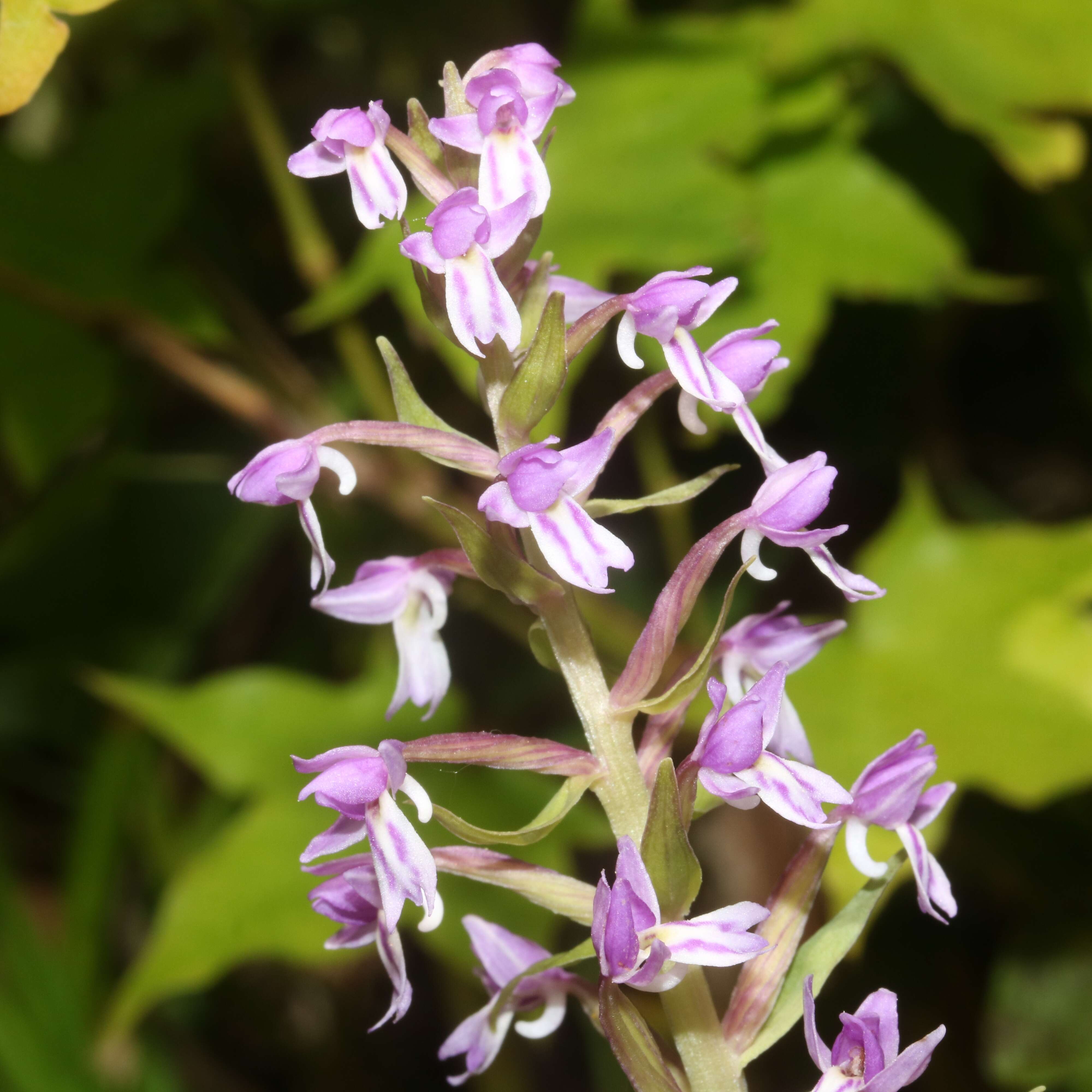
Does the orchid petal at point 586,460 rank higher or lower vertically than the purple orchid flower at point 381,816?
higher

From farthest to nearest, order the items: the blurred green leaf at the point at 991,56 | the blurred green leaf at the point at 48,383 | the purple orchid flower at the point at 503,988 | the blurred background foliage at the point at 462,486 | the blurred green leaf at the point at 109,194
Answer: the blurred green leaf at the point at 109,194 → the blurred green leaf at the point at 48,383 → the blurred background foliage at the point at 462,486 → the blurred green leaf at the point at 991,56 → the purple orchid flower at the point at 503,988

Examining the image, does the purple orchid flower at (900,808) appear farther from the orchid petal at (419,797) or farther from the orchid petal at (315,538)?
the orchid petal at (315,538)

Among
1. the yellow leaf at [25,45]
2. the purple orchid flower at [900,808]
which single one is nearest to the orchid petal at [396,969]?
the purple orchid flower at [900,808]

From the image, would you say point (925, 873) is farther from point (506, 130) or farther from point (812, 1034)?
point (506, 130)

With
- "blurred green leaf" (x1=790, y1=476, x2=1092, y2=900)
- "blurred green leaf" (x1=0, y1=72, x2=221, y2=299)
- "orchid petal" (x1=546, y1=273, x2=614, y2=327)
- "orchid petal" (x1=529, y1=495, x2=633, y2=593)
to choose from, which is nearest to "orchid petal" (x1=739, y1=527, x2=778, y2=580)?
"orchid petal" (x1=529, y1=495, x2=633, y2=593)

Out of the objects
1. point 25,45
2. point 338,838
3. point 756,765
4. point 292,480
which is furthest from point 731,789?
point 25,45

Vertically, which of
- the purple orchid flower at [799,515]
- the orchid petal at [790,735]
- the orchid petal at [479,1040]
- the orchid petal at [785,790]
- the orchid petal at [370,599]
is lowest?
the orchid petal at [479,1040]

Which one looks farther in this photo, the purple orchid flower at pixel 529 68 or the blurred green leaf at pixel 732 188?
the blurred green leaf at pixel 732 188
